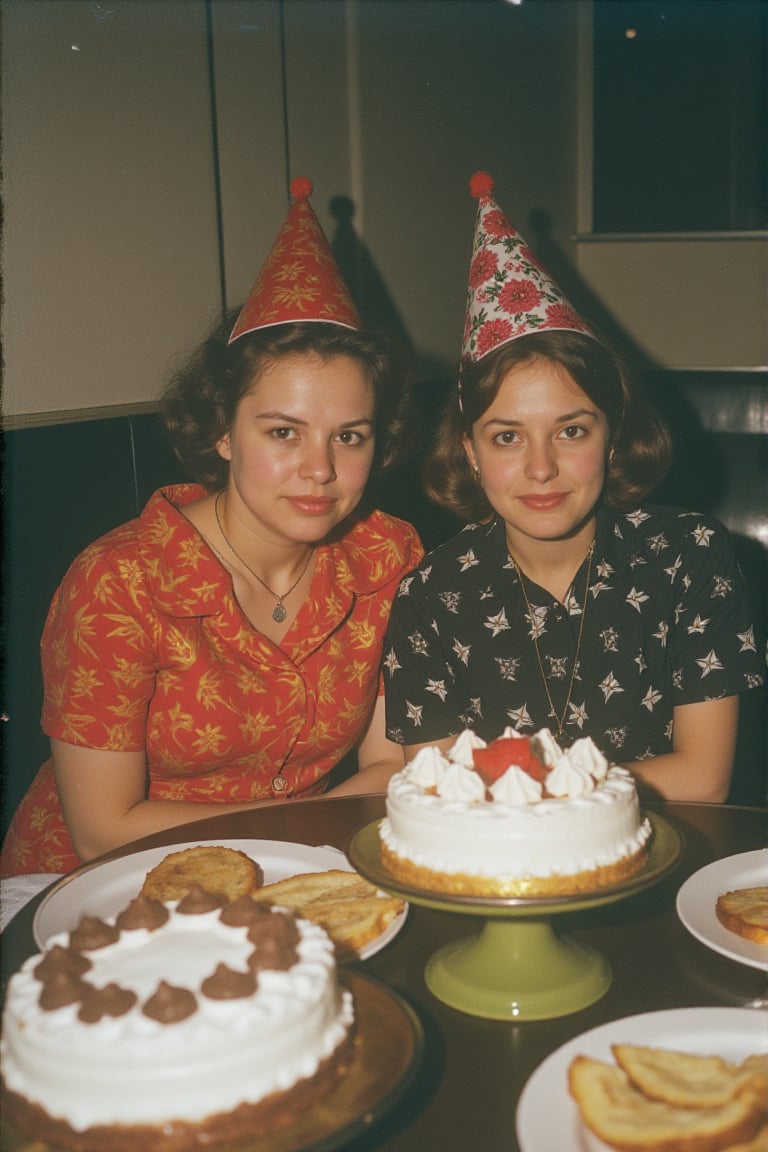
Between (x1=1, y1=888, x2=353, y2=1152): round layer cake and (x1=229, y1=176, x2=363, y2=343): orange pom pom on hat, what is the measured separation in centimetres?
142

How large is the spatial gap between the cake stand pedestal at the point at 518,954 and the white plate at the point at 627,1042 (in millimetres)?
136

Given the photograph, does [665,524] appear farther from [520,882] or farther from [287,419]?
[520,882]

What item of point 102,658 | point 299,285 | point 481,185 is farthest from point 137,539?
point 481,185

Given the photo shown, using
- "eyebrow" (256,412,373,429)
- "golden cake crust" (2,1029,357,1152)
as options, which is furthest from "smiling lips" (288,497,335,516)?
"golden cake crust" (2,1029,357,1152)

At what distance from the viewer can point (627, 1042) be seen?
40.7 inches

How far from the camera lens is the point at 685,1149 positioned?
86 centimetres

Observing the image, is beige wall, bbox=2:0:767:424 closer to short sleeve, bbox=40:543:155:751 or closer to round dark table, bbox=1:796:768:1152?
short sleeve, bbox=40:543:155:751

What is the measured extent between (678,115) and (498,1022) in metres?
5.95

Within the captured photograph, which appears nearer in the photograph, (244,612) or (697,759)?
(697,759)

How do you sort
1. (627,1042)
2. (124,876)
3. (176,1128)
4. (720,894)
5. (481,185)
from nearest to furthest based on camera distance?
(176,1128) → (627,1042) → (720,894) → (124,876) → (481,185)

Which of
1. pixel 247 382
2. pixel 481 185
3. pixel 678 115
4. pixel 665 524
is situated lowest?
pixel 665 524

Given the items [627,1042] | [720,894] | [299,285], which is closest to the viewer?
[627,1042]

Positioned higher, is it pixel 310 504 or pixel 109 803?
pixel 310 504

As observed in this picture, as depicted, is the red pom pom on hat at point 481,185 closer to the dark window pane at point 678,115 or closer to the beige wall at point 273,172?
the beige wall at point 273,172
